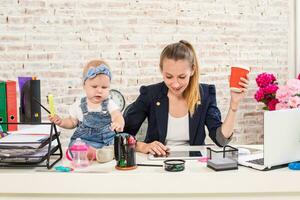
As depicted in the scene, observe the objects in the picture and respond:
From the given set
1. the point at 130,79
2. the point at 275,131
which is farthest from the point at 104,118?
the point at 130,79

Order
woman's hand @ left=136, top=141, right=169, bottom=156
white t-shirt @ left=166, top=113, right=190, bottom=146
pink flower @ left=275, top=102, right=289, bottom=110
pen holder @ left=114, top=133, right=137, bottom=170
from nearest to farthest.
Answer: pen holder @ left=114, top=133, right=137, bottom=170 < woman's hand @ left=136, top=141, right=169, bottom=156 < white t-shirt @ left=166, top=113, right=190, bottom=146 < pink flower @ left=275, top=102, right=289, bottom=110

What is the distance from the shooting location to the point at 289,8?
4.02 metres

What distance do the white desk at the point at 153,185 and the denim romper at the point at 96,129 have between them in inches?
15.3

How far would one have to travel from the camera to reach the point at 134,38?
3.82 metres

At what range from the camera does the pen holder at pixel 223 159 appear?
4.72 ft

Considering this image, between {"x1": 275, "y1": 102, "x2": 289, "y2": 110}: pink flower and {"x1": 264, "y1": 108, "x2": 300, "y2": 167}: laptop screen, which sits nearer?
{"x1": 264, "y1": 108, "x2": 300, "y2": 167}: laptop screen

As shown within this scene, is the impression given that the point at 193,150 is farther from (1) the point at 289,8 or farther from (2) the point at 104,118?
(1) the point at 289,8

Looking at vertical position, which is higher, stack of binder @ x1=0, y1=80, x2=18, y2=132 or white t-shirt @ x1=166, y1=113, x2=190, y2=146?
stack of binder @ x1=0, y1=80, x2=18, y2=132

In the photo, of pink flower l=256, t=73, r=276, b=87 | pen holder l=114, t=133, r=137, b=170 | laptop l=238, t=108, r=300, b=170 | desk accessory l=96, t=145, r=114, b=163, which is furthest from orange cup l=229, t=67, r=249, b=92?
pink flower l=256, t=73, r=276, b=87

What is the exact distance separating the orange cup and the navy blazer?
21.1 inches

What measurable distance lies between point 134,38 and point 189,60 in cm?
180

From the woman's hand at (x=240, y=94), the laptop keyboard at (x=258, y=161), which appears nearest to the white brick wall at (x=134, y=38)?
the woman's hand at (x=240, y=94)

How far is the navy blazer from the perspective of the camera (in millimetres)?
2158

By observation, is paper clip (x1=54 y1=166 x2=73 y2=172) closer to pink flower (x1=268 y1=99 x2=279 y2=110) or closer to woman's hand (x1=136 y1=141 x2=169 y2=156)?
woman's hand (x1=136 y1=141 x2=169 y2=156)
